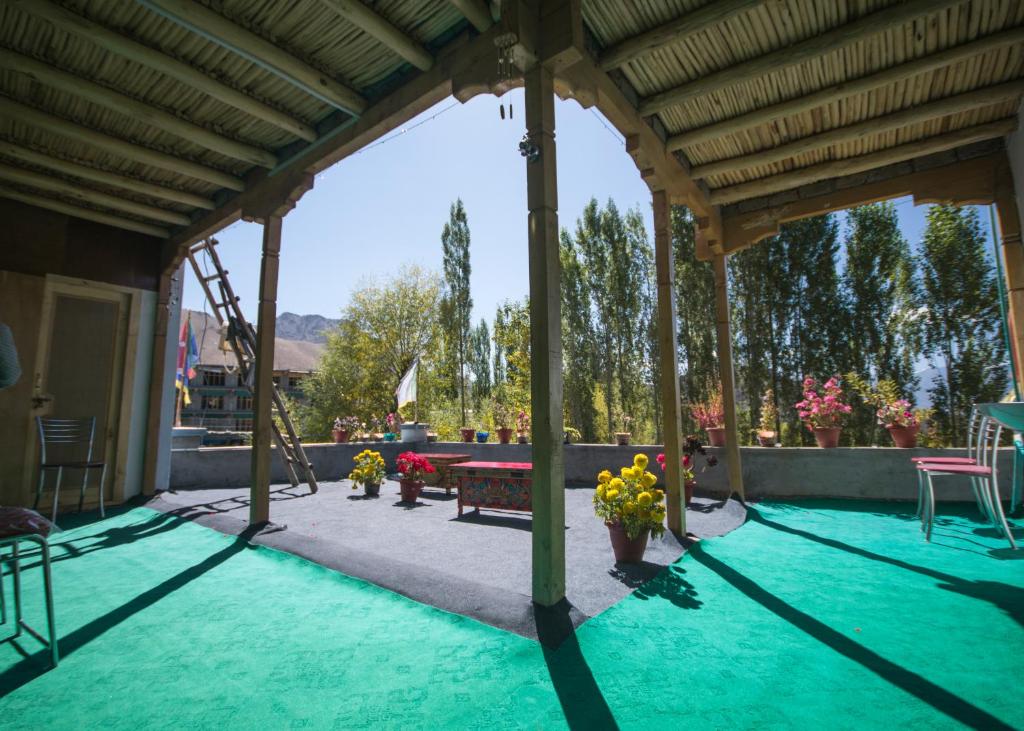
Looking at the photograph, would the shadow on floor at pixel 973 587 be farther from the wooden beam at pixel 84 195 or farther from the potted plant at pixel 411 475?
the wooden beam at pixel 84 195

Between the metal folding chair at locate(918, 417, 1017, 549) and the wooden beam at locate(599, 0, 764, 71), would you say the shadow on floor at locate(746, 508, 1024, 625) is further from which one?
the wooden beam at locate(599, 0, 764, 71)

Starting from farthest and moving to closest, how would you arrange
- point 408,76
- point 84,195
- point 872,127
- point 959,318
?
point 959,318, point 84,195, point 872,127, point 408,76

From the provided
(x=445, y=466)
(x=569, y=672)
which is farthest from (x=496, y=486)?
(x=569, y=672)

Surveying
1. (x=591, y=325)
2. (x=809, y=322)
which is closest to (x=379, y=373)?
(x=591, y=325)

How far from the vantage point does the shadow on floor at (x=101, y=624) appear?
6.61 ft

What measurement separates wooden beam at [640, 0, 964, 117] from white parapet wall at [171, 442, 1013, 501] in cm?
447

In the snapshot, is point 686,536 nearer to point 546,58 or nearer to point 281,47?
point 546,58

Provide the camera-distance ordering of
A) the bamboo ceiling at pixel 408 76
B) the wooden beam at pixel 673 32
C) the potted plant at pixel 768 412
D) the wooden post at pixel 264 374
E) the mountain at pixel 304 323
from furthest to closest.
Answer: the mountain at pixel 304 323
the potted plant at pixel 768 412
the wooden post at pixel 264 374
the bamboo ceiling at pixel 408 76
the wooden beam at pixel 673 32

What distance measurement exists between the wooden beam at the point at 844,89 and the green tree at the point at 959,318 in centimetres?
513

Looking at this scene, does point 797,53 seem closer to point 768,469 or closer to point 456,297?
point 768,469

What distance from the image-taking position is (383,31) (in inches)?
121

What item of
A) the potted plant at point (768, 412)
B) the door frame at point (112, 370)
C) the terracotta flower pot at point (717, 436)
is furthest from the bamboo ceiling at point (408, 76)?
the potted plant at point (768, 412)

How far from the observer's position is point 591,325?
12367 millimetres

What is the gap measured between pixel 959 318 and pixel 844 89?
5.68 metres
